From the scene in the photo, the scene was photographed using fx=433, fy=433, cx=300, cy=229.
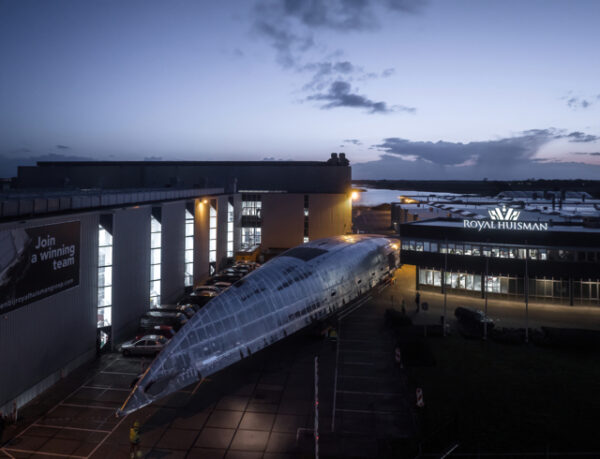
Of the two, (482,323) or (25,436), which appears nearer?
(25,436)

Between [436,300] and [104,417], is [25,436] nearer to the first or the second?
[104,417]

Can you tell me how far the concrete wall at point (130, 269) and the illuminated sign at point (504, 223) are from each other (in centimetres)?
3657

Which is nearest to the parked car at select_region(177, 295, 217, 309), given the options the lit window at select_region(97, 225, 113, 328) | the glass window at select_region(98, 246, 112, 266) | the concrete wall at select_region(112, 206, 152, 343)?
the concrete wall at select_region(112, 206, 152, 343)

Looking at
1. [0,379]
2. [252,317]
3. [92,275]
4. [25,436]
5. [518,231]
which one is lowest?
[25,436]


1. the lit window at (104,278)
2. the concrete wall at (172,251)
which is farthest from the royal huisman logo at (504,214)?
the lit window at (104,278)

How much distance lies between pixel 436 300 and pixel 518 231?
12168 mm

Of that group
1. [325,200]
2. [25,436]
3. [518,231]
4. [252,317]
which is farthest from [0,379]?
[325,200]

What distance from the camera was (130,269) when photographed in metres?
36.9

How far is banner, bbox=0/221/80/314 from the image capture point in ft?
78.4

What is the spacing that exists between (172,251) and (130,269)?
31.1 ft

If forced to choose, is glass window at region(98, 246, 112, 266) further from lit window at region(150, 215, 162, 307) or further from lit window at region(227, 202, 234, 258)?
lit window at region(227, 202, 234, 258)

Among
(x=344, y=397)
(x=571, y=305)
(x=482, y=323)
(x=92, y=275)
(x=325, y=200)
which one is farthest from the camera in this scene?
(x=325, y=200)

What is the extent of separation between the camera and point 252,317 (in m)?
28.8

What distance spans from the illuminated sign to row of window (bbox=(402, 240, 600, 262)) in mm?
2227
